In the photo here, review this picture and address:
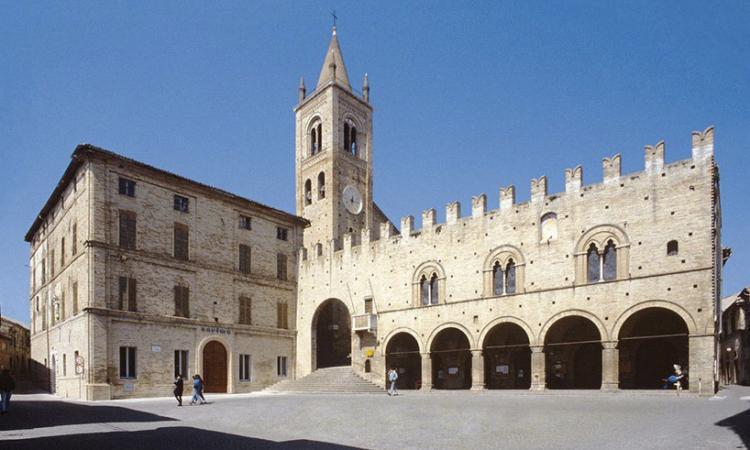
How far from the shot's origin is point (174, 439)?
9672 millimetres

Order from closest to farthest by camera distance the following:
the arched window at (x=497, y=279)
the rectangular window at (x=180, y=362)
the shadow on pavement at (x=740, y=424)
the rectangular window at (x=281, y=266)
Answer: the shadow on pavement at (x=740, y=424), the arched window at (x=497, y=279), the rectangular window at (x=180, y=362), the rectangular window at (x=281, y=266)

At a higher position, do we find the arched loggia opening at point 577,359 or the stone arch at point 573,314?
the stone arch at point 573,314

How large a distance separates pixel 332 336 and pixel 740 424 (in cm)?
2546

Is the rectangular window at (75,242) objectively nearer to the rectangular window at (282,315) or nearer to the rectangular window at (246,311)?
the rectangular window at (246,311)

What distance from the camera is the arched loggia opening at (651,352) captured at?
72.4ft

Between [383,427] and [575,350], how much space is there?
1596 centimetres

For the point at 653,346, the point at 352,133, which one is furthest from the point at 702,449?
the point at 352,133

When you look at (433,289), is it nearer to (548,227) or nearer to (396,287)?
(396,287)

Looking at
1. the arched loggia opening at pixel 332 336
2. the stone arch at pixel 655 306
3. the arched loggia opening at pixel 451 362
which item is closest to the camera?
the stone arch at pixel 655 306

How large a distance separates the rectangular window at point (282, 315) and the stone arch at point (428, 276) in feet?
28.4

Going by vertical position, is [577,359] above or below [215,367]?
above

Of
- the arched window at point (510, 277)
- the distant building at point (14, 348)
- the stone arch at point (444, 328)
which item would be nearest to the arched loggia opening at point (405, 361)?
the stone arch at point (444, 328)

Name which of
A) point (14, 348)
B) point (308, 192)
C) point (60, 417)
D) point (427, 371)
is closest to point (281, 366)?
point (427, 371)

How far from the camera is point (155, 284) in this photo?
25172 mm
